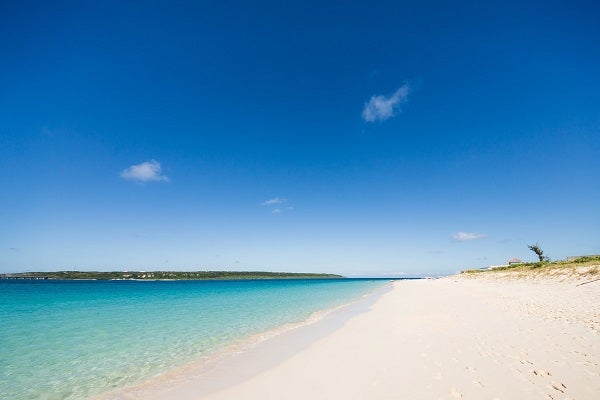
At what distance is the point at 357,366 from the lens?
7.65 metres

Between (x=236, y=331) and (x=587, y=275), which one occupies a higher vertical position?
(x=587, y=275)

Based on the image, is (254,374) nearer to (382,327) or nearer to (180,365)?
(180,365)

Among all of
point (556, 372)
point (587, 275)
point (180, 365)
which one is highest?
point (587, 275)

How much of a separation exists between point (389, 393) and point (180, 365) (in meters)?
6.87

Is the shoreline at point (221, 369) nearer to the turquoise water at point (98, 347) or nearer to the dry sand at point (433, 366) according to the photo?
the dry sand at point (433, 366)

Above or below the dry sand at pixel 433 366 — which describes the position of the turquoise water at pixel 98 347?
below

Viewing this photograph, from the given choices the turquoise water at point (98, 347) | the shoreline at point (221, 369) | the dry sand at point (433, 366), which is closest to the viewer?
the dry sand at point (433, 366)

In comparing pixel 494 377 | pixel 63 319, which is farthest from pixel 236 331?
pixel 63 319

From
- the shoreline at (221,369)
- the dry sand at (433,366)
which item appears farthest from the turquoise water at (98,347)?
the dry sand at (433,366)

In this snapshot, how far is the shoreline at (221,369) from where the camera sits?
7.04 meters

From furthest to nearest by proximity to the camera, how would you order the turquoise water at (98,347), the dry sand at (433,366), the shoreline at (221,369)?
1. the turquoise water at (98,347)
2. the shoreline at (221,369)
3. the dry sand at (433,366)

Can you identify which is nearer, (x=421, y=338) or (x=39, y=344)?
(x=421, y=338)

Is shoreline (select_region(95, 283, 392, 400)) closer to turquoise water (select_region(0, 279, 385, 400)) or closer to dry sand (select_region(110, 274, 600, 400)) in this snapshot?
dry sand (select_region(110, 274, 600, 400))

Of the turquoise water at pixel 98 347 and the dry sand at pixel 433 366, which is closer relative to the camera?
the dry sand at pixel 433 366
